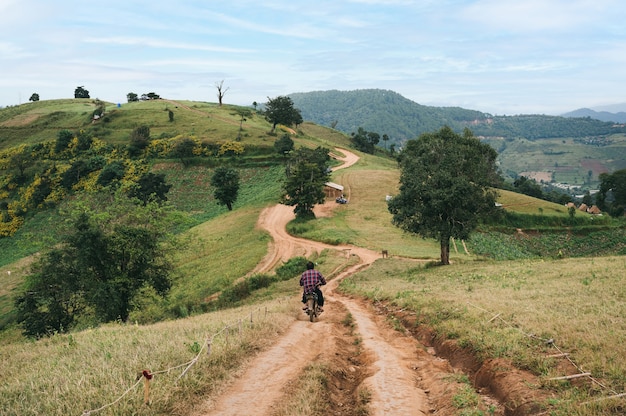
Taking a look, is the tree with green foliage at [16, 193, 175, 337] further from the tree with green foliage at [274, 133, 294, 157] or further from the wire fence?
the tree with green foliage at [274, 133, 294, 157]

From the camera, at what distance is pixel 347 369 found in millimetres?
11570

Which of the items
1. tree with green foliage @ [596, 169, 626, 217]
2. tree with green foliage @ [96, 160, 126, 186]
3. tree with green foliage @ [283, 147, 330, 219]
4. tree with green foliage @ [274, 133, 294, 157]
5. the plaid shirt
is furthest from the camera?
tree with green foliage @ [274, 133, 294, 157]

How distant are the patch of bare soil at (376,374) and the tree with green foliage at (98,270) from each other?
48.4 ft

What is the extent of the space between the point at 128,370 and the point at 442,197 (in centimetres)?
2855

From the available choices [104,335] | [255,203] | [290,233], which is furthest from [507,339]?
[255,203]

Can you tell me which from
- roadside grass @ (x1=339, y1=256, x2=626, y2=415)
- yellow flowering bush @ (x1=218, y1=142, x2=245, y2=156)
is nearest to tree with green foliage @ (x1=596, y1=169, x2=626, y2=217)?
roadside grass @ (x1=339, y1=256, x2=626, y2=415)

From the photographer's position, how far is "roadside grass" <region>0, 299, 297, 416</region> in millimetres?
7887

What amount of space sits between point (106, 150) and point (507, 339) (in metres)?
116

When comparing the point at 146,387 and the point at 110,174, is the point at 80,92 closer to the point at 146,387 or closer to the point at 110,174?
the point at 110,174

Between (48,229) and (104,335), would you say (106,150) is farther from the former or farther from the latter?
(104,335)

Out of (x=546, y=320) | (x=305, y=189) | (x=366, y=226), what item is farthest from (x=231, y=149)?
(x=546, y=320)

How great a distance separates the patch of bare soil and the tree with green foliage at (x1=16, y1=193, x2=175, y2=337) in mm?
14739

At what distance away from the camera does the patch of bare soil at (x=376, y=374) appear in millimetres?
8629

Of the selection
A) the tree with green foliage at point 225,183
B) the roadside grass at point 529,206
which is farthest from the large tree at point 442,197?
the roadside grass at point 529,206
